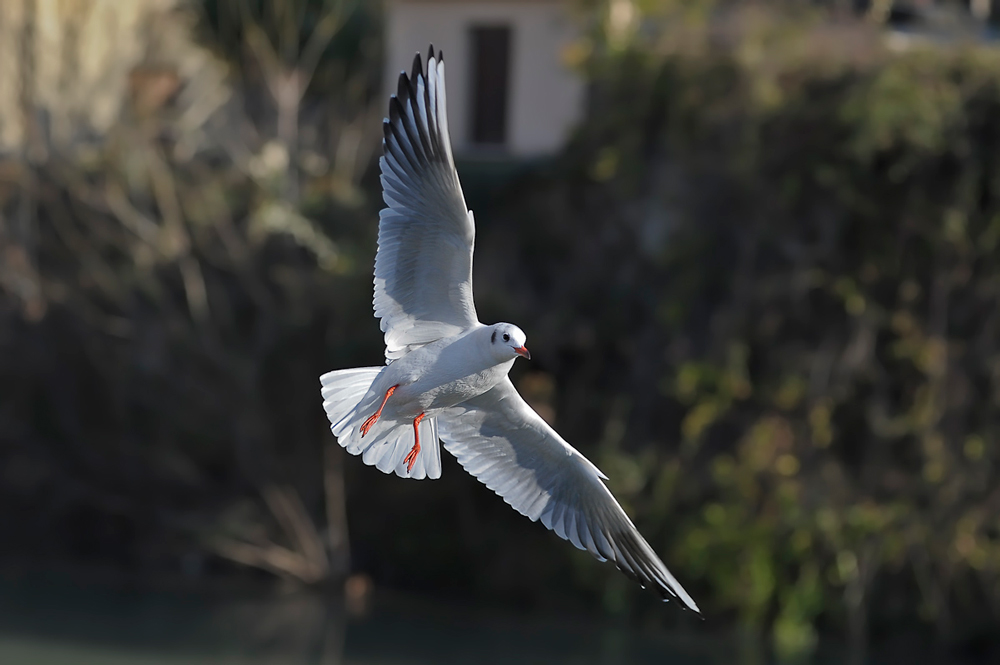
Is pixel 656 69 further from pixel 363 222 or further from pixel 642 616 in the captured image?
pixel 642 616

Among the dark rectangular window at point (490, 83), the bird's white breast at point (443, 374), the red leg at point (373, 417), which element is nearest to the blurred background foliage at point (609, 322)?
the dark rectangular window at point (490, 83)

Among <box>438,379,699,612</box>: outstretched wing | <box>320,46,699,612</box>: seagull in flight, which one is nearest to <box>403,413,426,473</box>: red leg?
<box>320,46,699,612</box>: seagull in flight

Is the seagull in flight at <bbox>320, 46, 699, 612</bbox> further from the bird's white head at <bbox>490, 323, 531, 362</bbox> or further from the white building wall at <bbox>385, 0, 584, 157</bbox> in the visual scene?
the white building wall at <bbox>385, 0, 584, 157</bbox>

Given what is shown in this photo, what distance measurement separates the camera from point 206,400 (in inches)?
414

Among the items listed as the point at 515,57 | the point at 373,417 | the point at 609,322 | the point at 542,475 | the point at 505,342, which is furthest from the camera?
the point at 515,57

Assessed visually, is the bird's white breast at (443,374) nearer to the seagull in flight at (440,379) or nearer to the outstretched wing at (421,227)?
the seagull in flight at (440,379)

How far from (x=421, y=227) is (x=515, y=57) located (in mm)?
8298

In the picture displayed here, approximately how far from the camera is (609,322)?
1033 centimetres

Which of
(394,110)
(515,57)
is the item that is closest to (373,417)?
(394,110)

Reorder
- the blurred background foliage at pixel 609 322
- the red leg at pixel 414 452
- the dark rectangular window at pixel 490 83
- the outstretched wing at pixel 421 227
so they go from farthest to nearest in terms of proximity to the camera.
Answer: the dark rectangular window at pixel 490 83 → the blurred background foliage at pixel 609 322 → the red leg at pixel 414 452 → the outstretched wing at pixel 421 227

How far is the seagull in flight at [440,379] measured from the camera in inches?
163

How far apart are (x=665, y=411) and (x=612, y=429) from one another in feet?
1.63

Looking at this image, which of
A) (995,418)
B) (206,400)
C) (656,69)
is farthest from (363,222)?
(995,418)

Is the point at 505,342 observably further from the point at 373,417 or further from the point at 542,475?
the point at 542,475
